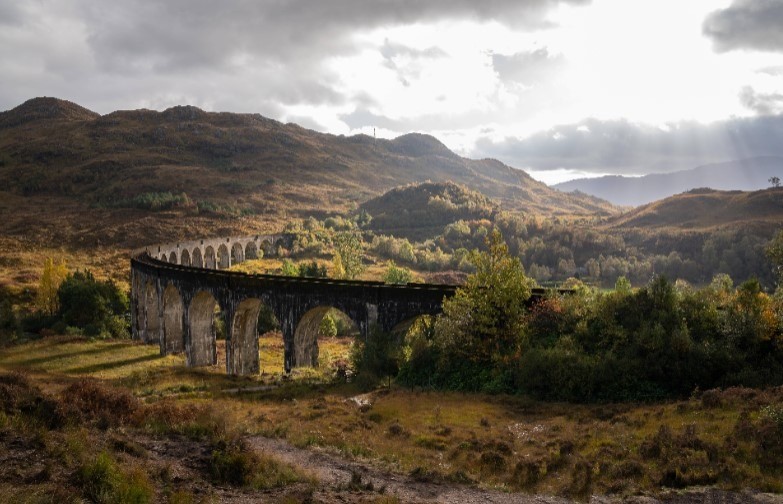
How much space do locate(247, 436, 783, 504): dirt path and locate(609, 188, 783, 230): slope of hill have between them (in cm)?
11511

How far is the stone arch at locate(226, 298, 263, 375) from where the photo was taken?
40.3 metres

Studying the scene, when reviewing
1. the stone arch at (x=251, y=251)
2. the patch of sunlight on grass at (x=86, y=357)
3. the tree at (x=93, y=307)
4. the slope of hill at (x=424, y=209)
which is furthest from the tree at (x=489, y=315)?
the slope of hill at (x=424, y=209)

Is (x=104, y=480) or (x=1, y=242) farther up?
(x=1, y=242)

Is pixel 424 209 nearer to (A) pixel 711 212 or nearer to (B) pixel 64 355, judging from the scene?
(A) pixel 711 212

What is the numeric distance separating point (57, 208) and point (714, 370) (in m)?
150

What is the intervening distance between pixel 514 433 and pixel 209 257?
276ft

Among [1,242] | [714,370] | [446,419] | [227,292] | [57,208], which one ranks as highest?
[57,208]

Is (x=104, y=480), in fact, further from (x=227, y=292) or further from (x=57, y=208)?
(x=57, y=208)

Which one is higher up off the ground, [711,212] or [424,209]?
[424,209]

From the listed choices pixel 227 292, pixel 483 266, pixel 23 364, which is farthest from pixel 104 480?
pixel 23 364

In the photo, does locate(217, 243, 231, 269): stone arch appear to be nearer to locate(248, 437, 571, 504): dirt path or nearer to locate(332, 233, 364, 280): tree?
locate(332, 233, 364, 280): tree

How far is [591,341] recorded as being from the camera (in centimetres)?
2775

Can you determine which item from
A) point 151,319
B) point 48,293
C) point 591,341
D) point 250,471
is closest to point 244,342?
point 151,319

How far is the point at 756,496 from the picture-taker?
14258 mm
